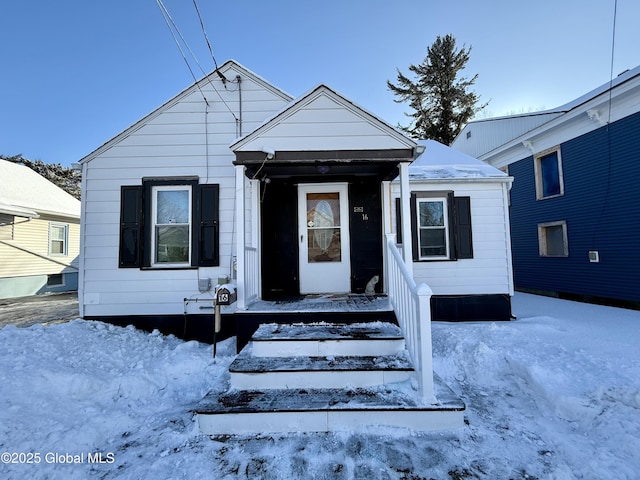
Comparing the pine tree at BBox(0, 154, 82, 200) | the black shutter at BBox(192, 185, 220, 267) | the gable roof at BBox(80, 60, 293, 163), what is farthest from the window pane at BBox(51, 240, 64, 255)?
the pine tree at BBox(0, 154, 82, 200)

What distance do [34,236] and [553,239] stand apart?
17.2m

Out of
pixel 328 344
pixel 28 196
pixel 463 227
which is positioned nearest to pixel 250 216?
pixel 328 344

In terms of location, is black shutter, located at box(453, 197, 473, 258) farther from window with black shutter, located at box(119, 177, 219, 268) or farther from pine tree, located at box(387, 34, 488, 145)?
pine tree, located at box(387, 34, 488, 145)

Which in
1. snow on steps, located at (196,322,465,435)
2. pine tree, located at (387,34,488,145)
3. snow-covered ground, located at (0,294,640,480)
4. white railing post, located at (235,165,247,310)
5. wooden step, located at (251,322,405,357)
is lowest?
snow-covered ground, located at (0,294,640,480)

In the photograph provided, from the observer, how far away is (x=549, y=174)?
8.86 m

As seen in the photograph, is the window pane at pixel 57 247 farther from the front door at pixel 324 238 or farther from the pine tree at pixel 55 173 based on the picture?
the front door at pixel 324 238

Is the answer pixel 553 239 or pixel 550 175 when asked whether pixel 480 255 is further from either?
pixel 550 175

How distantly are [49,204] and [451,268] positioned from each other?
13.8 meters

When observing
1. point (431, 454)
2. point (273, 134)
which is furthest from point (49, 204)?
point (431, 454)

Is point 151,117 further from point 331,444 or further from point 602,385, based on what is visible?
point 602,385

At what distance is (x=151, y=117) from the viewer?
16.4ft

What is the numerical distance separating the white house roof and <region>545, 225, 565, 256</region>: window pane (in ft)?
54.4

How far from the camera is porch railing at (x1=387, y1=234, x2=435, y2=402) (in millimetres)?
2482

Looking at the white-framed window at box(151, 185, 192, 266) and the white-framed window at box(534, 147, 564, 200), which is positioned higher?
the white-framed window at box(534, 147, 564, 200)
